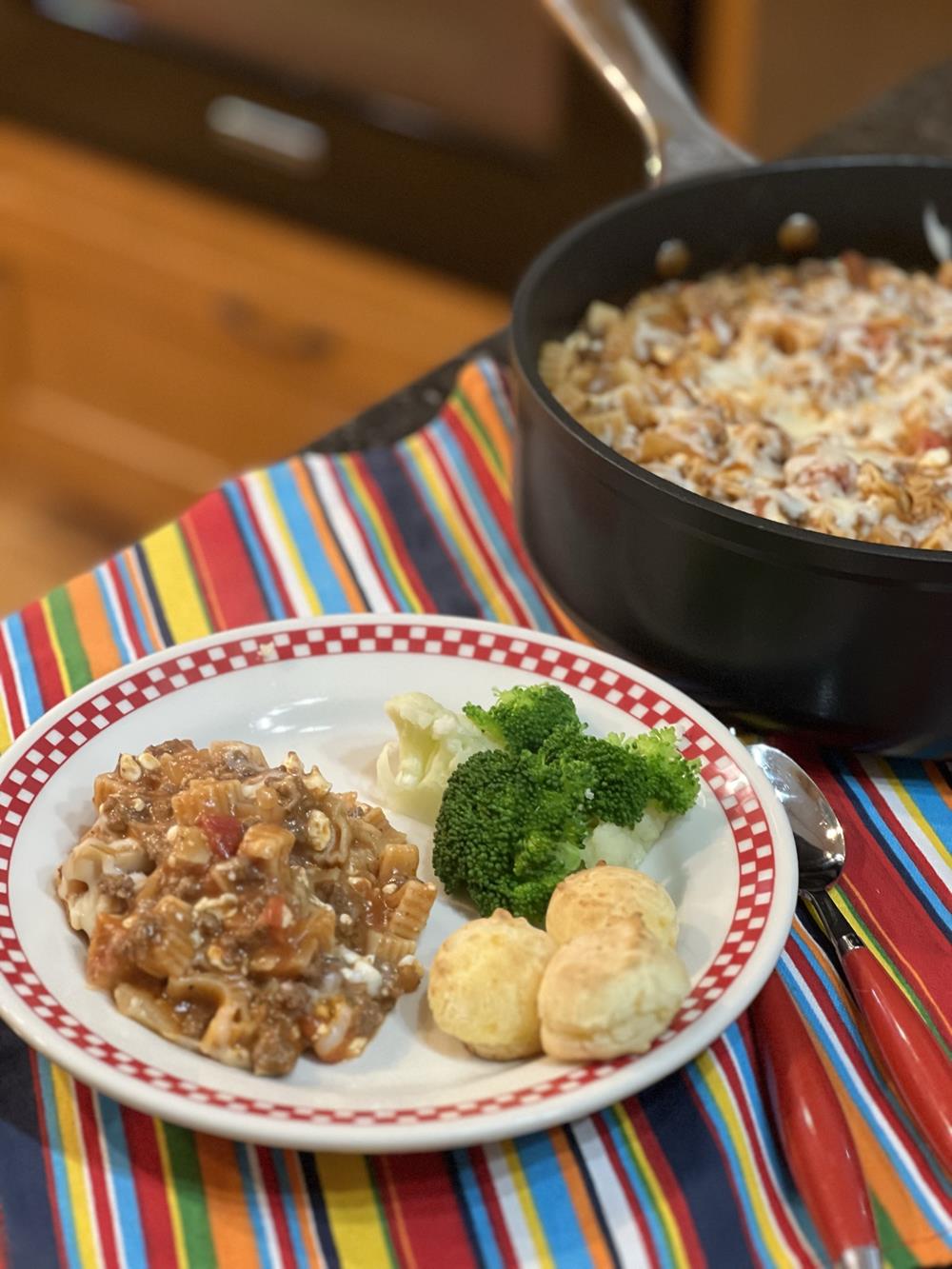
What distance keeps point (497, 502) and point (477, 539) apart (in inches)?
3.0

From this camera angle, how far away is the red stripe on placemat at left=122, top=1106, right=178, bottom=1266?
0.89 m

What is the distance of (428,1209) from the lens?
91cm

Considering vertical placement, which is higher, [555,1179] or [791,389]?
[791,389]

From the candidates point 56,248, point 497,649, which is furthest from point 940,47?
point 497,649

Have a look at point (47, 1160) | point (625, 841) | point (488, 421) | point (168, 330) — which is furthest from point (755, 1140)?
point (168, 330)

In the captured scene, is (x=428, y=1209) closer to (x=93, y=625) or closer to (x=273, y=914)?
(x=273, y=914)

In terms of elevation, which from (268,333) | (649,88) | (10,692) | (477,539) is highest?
(649,88)

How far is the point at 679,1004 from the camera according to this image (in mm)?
903

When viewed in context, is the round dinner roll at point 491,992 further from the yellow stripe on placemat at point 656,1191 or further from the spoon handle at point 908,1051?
the spoon handle at point 908,1051

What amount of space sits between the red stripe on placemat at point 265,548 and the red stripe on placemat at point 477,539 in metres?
0.22

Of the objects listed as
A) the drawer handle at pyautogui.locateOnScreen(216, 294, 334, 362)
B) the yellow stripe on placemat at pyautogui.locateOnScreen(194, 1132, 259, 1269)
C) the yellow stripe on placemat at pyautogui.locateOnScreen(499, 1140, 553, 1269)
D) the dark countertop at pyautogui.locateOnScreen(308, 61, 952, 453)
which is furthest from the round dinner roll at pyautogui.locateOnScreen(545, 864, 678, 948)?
→ the drawer handle at pyautogui.locateOnScreen(216, 294, 334, 362)

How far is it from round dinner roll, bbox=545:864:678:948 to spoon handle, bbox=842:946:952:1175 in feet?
0.50

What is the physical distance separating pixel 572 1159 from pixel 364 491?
876mm

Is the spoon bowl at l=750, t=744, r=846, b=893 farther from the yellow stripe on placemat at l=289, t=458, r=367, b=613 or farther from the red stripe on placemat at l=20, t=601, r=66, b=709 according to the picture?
the red stripe on placemat at l=20, t=601, r=66, b=709
